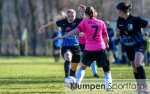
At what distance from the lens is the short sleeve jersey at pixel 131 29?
42.2 ft

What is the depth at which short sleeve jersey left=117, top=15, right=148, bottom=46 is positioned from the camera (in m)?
12.9

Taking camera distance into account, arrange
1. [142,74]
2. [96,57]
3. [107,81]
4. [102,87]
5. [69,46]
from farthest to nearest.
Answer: [69,46]
[96,57]
[102,87]
[107,81]
[142,74]

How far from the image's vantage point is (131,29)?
12906 mm

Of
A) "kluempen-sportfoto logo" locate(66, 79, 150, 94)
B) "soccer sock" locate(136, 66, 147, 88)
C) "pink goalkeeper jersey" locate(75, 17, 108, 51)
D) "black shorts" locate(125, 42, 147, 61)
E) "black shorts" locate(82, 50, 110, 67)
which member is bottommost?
"kluempen-sportfoto logo" locate(66, 79, 150, 94)

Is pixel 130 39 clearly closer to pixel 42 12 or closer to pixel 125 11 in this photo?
pixel 125 11

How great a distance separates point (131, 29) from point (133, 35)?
166mm

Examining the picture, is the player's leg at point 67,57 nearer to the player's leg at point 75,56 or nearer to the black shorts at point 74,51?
the black shorts at point 74,51

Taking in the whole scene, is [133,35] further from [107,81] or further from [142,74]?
[107,81]

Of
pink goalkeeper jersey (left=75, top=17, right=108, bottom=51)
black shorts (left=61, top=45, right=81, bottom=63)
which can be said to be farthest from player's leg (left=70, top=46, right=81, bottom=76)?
pink goalkeeper jersey (left=75, top=17, right=108, bottom=51)

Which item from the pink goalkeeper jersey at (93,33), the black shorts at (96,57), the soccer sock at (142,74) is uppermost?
the pink goalkeeper jersey at (93,33)

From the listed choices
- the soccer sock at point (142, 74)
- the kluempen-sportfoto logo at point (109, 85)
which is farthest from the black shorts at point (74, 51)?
the soccer sock at point (142, 74)

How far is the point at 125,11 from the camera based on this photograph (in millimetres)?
12781

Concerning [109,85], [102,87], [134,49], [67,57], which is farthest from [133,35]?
[67,57]

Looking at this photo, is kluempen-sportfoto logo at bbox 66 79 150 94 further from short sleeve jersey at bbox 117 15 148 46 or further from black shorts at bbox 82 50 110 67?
short sleeve jersey at bbox 117 15 148 46
